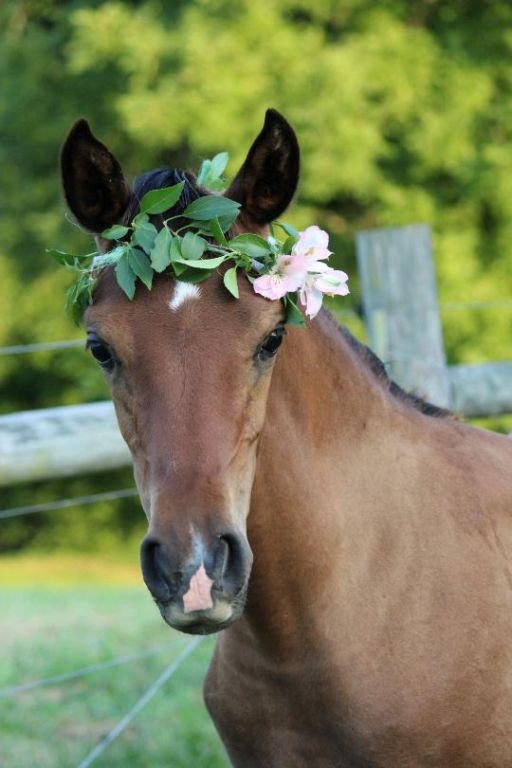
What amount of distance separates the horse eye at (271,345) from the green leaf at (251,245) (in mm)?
182

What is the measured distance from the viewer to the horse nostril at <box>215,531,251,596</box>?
2.31 meters

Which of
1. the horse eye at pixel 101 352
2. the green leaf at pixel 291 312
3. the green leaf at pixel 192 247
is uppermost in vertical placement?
the green leaf at pixel 192 247

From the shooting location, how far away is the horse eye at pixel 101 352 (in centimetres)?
263

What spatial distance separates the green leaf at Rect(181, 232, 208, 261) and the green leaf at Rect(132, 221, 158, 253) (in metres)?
0.08

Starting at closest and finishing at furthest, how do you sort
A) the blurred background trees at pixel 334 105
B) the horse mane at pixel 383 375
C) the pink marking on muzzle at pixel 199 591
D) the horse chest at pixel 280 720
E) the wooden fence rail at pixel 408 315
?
the pink marking on muzzle at pixel 199 591 → the horse chest at pixel 280 720 → the horse mane at pixel 383 375 → the wooden fence rail at pixel 408 315 → the blurred background trees at pixel 334 105

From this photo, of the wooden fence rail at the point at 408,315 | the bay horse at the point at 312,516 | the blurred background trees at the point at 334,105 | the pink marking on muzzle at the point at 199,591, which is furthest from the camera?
the blurred background trees at the point at 334,105

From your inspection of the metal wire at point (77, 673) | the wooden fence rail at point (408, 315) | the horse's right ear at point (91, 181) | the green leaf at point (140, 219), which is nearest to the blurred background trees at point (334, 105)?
the metal wire at point (77, 673)

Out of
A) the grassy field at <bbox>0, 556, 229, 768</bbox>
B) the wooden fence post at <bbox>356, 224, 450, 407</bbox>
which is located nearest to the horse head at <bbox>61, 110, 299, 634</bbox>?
the wooden fence post at <bbox>356, 224, 450, 407</bbox>

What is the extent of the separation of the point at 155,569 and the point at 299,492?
60 cm

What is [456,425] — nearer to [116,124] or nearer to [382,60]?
[382,60]

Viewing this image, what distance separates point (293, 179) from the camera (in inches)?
109

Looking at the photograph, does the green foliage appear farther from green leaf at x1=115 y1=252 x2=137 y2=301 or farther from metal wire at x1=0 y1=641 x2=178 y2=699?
metal wire at x1=0 y1=641 x2=178 y2=699

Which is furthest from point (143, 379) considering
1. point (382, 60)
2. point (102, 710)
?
point (382, 60)

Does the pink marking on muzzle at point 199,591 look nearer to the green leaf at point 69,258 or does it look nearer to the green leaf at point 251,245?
the green leaf at point 251,245
